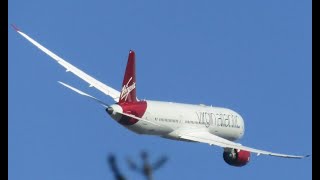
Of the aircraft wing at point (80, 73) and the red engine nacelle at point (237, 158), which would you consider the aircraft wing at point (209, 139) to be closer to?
the red engine nacelle at point (237, 158)

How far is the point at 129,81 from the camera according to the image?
9300cm

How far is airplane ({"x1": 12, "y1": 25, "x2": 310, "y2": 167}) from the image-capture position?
304ft

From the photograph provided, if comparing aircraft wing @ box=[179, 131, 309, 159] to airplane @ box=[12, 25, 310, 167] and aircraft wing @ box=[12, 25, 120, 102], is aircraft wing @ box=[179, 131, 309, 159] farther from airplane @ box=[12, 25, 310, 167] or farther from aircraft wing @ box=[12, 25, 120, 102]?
aircraft wing @ box=[12, 25, 120, 102]

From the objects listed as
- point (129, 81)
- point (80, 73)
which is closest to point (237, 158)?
point (129, 81)

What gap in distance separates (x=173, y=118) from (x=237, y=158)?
8.67m

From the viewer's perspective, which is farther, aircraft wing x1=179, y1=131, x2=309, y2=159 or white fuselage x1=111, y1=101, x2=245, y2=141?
aircraft wing x1=179, y1=131, x2=309, y2=159

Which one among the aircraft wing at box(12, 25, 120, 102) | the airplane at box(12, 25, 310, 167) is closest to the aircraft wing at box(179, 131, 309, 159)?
the airplane at box(12, 25, 310, 167)

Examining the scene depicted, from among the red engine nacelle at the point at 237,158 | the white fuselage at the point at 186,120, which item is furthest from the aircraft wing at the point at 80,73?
the red engine nacelle at the point at 237,158

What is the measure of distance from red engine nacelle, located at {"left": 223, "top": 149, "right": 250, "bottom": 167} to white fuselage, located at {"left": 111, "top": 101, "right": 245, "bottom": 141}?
512 centimetres

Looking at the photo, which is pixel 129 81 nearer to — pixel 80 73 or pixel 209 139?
pixel 209 139

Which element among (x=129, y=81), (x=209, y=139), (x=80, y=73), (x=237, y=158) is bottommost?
(x=237, y=158)

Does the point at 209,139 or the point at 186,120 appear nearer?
the point at 186,120
